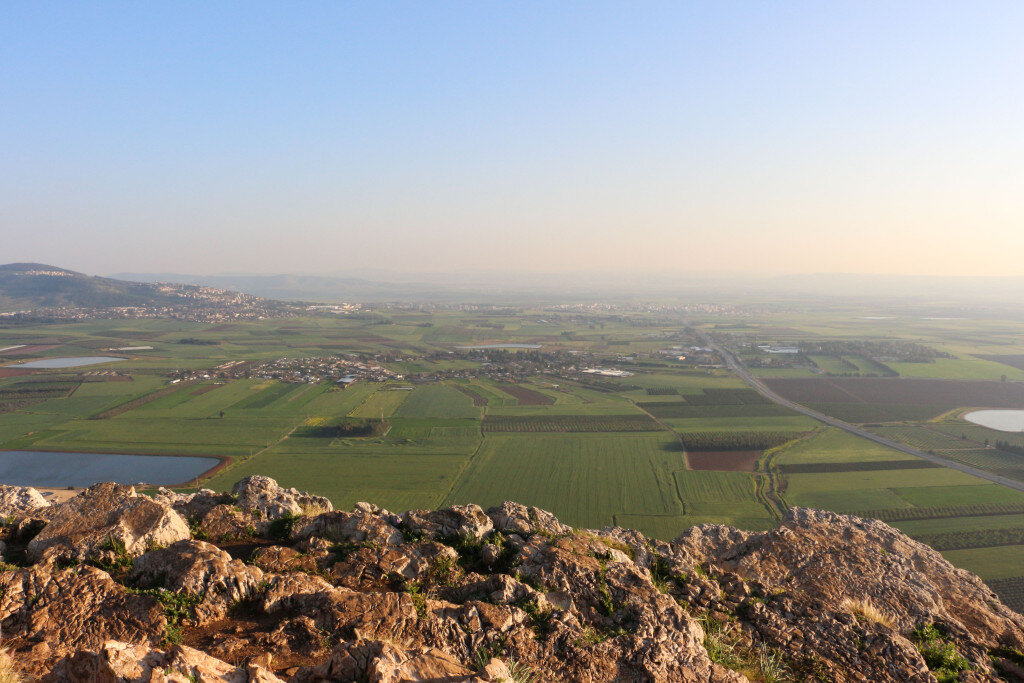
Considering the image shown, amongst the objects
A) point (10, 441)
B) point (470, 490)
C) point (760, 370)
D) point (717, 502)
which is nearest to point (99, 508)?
point (470, 490)

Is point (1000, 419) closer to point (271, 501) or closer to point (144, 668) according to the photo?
point (271, 501)

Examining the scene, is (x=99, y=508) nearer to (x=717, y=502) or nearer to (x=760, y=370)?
(x=717, y=502)

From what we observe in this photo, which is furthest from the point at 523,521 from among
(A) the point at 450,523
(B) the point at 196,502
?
(B) the point at 196,502

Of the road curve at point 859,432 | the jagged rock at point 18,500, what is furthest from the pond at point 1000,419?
the jagged rock at point 18,500

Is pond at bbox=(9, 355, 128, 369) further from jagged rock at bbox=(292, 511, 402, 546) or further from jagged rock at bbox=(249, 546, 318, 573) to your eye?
jagged rock at bbox=(249, 546, 318, 573)

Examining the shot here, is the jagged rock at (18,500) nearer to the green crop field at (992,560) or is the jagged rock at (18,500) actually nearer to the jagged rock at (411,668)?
the jagged rock at (411,668)

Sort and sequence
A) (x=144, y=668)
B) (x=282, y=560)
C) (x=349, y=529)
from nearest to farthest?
(x=144, y=668) < (x=282, y=560) < (x=349, y=529)

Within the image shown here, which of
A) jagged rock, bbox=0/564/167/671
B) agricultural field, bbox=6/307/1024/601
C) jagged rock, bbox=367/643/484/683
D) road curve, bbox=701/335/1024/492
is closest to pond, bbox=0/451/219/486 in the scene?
agricultural field, bbox=6/307/1024/601
